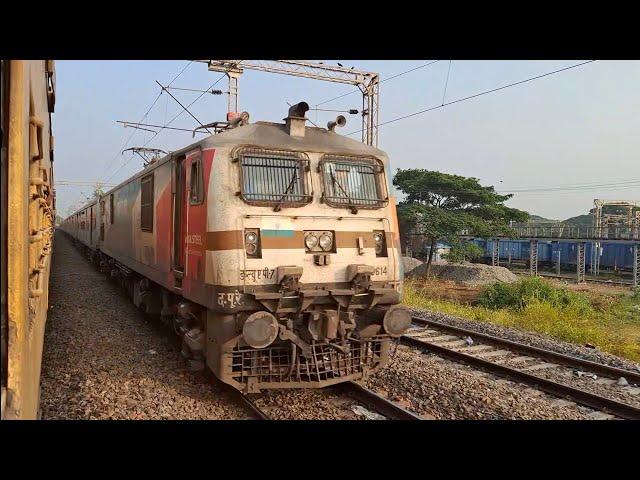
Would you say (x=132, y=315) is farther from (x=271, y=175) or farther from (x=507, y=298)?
(x=507, y=298)

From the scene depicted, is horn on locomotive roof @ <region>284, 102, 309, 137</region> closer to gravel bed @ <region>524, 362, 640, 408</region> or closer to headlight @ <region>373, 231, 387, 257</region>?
headlight @ <region>373, 231, 387, 257</region>

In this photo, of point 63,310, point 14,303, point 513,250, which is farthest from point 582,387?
point 513,250

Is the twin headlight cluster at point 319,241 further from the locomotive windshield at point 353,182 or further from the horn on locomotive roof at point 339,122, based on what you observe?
the horn on locomotive roof at point 339,122

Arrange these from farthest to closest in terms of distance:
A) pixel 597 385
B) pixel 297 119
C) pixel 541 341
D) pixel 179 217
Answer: pixel 541 341 < pixel 597 385 < pixel 179 217 < pixel 297 119

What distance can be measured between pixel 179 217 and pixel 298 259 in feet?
6.72

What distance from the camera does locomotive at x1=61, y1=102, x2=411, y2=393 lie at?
5.92 metres

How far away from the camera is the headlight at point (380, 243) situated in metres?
6.80

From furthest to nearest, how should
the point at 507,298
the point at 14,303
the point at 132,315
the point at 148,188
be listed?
the point at 507,298 → the point at 132,315 → the point at 148,188 → the point at 14,303

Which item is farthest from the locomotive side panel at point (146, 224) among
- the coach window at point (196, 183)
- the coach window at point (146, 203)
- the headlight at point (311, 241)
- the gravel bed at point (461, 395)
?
the gravel bed at point (461, 395)

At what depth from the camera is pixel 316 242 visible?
6359mm

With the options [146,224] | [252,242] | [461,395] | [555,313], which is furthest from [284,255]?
[555,313]

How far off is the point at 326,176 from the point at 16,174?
4.65 m

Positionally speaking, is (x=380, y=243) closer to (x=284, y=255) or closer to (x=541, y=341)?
(x=284, y=255)

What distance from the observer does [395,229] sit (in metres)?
7.04
